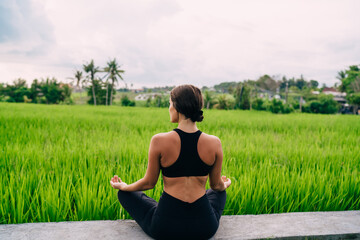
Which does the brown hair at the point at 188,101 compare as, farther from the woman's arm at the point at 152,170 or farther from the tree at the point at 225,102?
the tree at the point at 225,102

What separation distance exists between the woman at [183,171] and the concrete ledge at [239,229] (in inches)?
5.6

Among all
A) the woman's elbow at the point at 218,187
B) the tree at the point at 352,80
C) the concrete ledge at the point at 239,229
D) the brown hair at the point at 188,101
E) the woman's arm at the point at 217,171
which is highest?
the tree at the point at 352,80

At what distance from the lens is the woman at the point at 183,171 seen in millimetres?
1234

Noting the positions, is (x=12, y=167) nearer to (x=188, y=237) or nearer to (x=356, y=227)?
(x=188, y=237)

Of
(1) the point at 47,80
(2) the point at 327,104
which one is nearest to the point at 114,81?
(1) the point at 47,80

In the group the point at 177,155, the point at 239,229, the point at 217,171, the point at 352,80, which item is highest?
the point at 352,80

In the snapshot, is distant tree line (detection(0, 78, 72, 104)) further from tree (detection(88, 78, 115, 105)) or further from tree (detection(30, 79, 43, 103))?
tree (detection(88, 78, 115, 105))

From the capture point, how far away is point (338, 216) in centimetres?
166

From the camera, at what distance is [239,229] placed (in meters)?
1.46

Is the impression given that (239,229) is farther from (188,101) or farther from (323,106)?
(323,106)

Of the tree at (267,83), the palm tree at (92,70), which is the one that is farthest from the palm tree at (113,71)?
the tree at (267,83)

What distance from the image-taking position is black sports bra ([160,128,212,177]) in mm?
1247

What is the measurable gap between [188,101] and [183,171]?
352mm

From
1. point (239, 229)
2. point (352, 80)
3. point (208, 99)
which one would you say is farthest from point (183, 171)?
point (352, 80)
